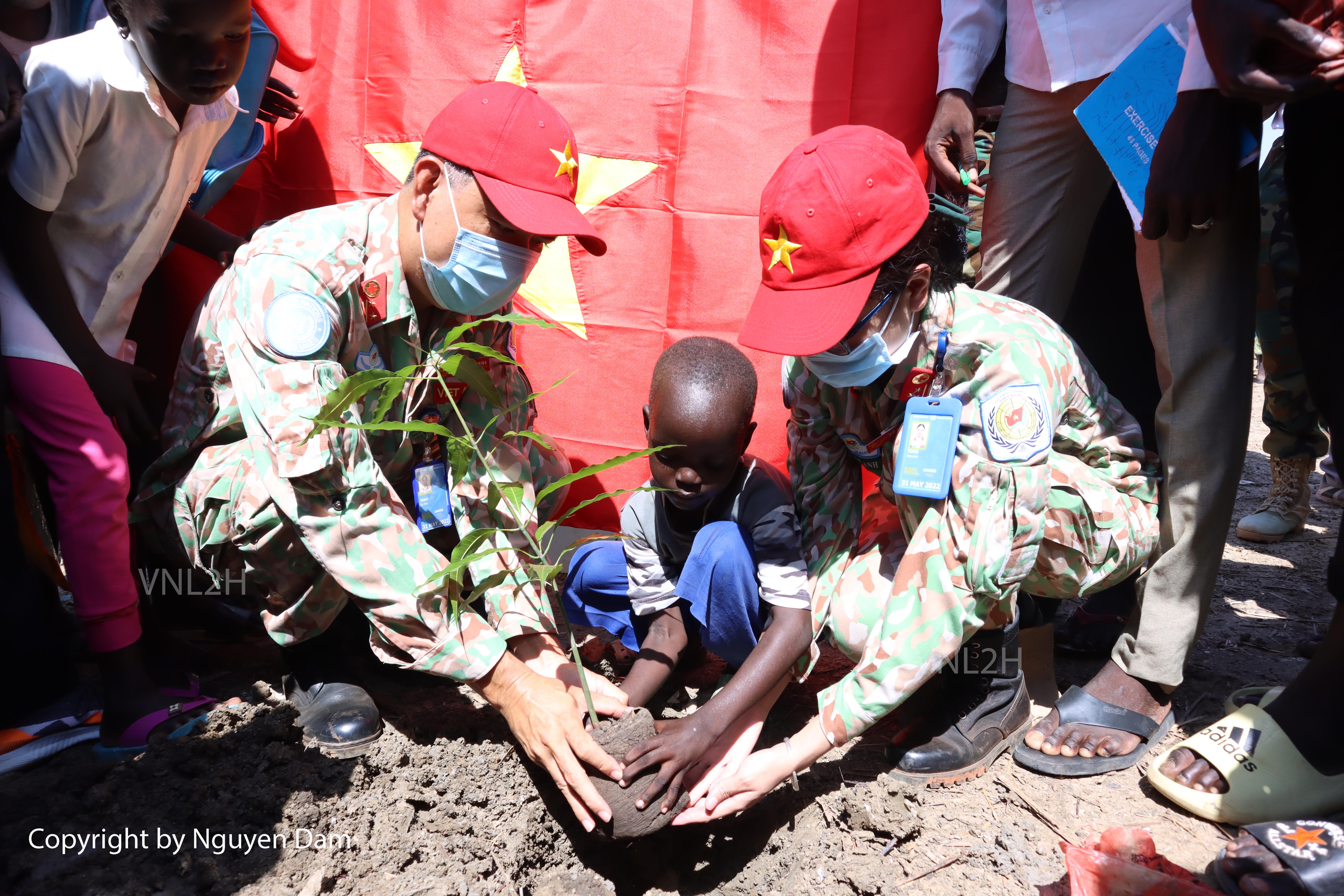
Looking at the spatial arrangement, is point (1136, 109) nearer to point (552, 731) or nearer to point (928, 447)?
point (928, 447)

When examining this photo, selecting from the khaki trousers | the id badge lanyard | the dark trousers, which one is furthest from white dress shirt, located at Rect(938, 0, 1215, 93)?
the id badge lanyard

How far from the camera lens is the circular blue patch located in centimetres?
182

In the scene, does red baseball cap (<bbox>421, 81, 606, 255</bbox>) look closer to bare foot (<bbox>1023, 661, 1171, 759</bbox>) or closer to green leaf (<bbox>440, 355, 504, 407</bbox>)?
green leaf (<bbox>440, 355, 504, 407</bbox>)

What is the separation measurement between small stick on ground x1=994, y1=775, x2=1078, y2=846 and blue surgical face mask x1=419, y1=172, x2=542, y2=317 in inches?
63.2

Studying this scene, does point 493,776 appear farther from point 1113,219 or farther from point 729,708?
point 1113,219

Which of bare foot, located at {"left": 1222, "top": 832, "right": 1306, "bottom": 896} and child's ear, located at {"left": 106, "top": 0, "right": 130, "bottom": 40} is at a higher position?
child's ear, located at {"left": 106, "top": 0, "right": 130, "bottom": 40}

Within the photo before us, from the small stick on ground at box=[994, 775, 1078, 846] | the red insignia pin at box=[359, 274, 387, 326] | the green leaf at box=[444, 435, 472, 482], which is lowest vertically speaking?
the small stick on ground at box=[994, 775, 1078, 846]

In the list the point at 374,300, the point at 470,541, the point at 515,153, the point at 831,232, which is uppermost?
the point at 515,153

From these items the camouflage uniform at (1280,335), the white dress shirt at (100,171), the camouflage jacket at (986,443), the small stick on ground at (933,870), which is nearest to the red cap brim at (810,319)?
the camouflage jacket at (986,443)

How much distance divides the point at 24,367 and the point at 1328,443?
456 cm

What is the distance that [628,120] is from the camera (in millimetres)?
2871

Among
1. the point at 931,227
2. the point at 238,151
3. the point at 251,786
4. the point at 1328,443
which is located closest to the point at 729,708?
the point at 251,786

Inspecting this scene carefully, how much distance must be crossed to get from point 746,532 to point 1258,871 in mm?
1180

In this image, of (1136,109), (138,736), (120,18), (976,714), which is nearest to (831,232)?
(1136,109)
